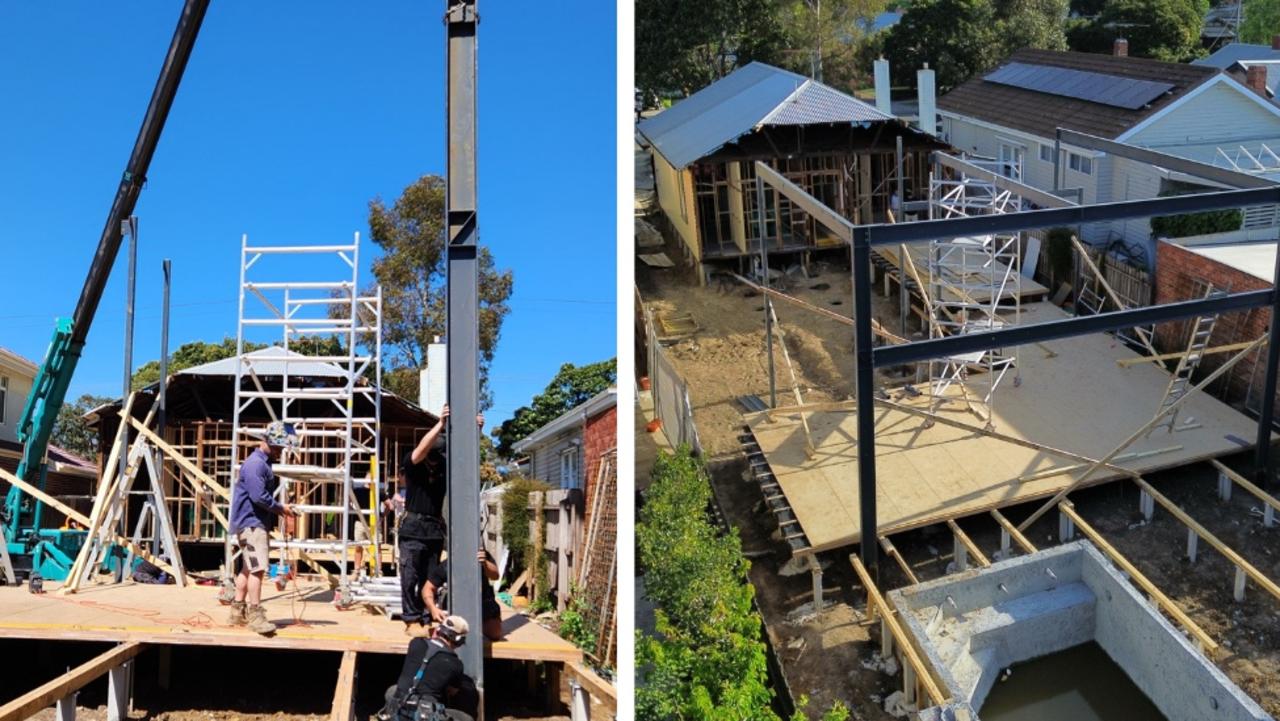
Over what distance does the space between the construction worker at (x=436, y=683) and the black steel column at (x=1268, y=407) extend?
327 inches

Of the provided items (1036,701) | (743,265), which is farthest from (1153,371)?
(743,265)

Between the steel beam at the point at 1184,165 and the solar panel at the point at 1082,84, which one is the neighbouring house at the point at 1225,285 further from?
the solar panel at the point at 1082,84

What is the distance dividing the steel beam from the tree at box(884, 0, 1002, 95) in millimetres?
14978

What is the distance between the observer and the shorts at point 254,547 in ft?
23.3

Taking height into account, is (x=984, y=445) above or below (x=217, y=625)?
above

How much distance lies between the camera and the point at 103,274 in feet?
33.6

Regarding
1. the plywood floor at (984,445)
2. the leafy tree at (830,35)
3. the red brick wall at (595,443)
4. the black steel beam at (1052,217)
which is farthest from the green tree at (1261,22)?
the red brick wall at (595,443)

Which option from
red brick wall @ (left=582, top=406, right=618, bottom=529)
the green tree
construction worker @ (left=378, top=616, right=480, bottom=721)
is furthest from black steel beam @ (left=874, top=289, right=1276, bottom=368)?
the green tree

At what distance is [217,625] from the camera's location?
280 inches

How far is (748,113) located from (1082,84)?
664cm

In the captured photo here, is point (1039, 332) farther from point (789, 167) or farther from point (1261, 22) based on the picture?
point (1261, 22)

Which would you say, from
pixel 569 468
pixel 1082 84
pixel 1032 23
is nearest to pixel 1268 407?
pixel 569 468

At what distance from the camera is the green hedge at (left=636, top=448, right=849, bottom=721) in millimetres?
7367

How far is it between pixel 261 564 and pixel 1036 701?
6.09m
